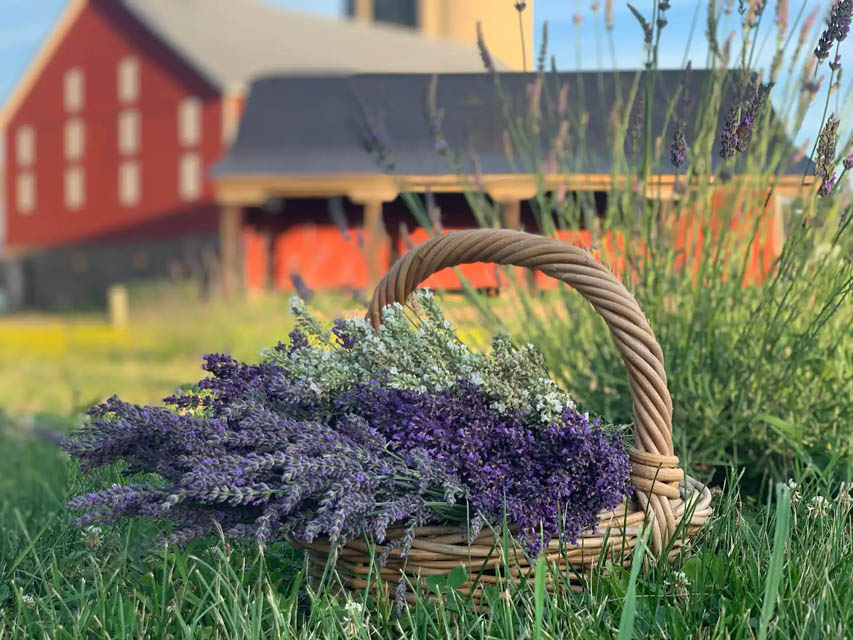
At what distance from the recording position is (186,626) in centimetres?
151

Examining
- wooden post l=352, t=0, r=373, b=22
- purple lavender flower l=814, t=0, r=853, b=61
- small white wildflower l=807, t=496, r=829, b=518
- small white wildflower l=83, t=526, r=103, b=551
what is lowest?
small white wildflower l=83, t=526, r=103, b=551

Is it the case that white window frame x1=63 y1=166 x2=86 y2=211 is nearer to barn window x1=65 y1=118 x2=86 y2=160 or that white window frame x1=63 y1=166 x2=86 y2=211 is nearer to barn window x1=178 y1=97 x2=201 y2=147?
barn window x1=65 y1=118 x2=86 y2=160

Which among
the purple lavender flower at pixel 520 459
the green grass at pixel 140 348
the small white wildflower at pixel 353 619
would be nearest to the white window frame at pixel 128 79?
the green grass at pixel 140 348

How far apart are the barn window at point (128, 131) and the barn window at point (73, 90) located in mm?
1445

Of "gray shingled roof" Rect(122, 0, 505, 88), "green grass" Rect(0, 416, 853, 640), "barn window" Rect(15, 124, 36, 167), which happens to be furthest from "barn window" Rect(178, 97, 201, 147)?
"green grass" Rect(0, 416, 853, 640)

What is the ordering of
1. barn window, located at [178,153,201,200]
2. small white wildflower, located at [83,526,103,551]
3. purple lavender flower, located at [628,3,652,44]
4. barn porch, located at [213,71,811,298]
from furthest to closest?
barn window, located at [178,153,201,200], barn porch, located at [213,71,811,298], purple lavender flower, located at [628,3,652,44], small white wildflower, located at [83,526,103,551]

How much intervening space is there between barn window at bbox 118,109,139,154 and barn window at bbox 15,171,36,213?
122 inches

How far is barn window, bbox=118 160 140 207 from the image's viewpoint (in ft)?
62.2

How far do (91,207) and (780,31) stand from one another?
18937mm

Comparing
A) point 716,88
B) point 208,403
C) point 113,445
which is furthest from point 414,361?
point 716,88

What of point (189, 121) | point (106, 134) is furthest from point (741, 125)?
point (106, 134)

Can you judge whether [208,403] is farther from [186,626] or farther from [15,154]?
[15,154]

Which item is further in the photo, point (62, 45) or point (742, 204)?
point (62, 45)

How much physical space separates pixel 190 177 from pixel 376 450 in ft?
56.7
